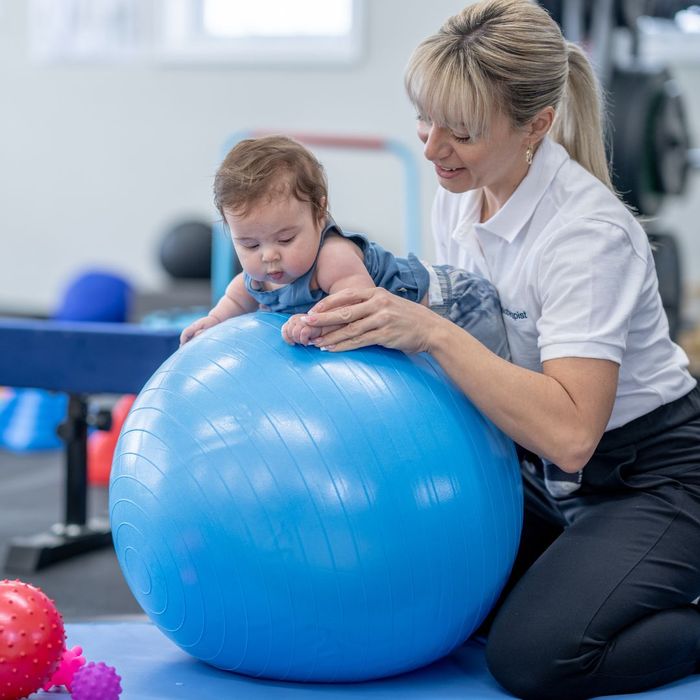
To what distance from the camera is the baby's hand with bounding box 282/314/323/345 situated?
5.15ft

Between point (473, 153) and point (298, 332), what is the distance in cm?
40

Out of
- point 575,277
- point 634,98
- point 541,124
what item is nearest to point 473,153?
point 541,124

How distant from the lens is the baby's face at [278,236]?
5.26ft

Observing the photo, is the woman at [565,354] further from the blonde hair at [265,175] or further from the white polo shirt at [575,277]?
the blonde hair at [265,175]

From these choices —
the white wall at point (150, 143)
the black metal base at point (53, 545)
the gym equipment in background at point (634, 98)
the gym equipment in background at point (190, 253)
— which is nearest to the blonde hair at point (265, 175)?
the black metal base at point (53, 545)

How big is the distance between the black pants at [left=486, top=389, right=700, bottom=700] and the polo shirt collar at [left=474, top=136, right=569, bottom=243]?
0.38 metres

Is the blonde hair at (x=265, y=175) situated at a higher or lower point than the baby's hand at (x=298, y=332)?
higher

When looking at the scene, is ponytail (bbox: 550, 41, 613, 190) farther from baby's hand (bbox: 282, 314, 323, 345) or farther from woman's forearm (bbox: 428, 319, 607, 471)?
baby's hand (bbox: 282, 314, 323, 345)

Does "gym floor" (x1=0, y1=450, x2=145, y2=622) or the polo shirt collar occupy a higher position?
the polo shirt collar

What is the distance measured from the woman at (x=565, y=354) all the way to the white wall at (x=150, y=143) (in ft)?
12.1

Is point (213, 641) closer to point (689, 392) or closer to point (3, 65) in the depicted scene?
point (689, 392)

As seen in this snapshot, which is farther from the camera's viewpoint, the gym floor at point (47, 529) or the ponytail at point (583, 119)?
the gym floor at point (47, 529)

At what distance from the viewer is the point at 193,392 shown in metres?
1.55

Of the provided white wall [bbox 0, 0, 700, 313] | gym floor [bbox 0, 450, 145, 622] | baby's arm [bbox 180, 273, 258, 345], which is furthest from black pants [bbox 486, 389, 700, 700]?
white wall [bbox 0, 0, 700, 313]
